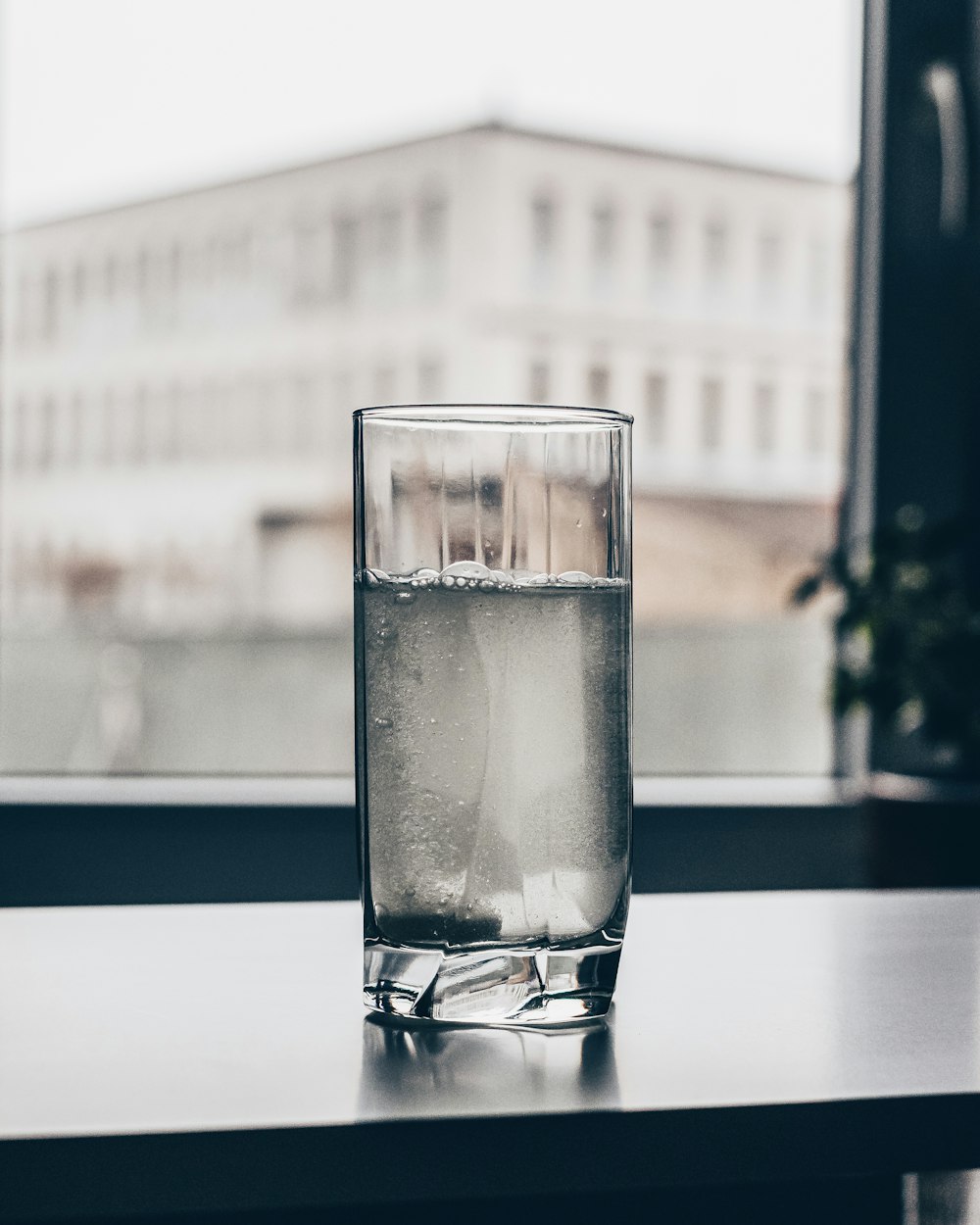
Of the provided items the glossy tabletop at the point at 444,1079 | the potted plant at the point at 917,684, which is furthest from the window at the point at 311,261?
the glossy tabletop at the point at 444,1079

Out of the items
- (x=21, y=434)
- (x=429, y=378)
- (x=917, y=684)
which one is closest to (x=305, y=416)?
(x=429, y=378)

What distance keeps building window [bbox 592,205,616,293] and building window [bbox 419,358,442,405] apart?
1.12 ft

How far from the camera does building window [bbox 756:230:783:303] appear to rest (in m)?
2.74

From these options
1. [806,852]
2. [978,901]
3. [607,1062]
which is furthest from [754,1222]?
[806,852]

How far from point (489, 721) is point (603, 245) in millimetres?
2327

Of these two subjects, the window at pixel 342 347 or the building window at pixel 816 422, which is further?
the building window at pixel 816 422

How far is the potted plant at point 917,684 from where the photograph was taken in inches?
78.5

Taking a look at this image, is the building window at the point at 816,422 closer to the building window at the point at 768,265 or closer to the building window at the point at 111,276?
the building window at the point at 768,265

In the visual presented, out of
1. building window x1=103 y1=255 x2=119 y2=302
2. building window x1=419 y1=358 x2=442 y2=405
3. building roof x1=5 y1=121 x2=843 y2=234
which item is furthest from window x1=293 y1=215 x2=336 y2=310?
building window x1=103 y1=255 x2=119 y2=302

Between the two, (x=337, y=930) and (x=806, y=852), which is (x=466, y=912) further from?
(x=806, y=852)

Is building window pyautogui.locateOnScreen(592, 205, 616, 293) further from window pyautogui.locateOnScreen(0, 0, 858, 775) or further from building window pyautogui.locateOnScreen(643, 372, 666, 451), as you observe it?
building window pyautogui.locateOnScreen(643, 372, 666, 451)

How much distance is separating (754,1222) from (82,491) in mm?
2289

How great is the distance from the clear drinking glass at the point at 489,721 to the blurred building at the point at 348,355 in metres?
2.11

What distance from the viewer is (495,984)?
454 millimetres
